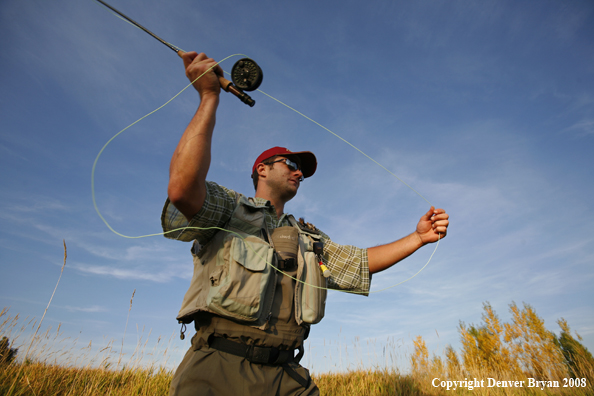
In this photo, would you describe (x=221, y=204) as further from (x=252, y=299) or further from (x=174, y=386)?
(x=174, y=386)

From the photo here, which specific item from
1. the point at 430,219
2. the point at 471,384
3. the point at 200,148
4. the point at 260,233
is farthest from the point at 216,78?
the point at 471,384

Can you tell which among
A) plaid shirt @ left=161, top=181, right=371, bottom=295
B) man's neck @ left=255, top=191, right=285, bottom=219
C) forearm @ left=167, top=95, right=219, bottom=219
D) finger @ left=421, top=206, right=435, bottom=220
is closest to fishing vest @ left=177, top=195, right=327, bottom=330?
plaid shirt @ left=161, top=181, right=371, bottom=295

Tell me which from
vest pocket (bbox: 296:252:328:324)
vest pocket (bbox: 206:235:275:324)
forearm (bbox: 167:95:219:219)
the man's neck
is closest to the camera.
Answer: forearm (bbox: 167:95:219:219)

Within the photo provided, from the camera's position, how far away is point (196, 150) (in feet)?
6.39

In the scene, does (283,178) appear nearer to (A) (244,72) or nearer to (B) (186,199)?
(A) (244,72)

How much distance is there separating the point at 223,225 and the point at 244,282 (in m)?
0.49

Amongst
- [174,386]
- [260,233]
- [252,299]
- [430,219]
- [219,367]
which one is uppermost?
[430,219]

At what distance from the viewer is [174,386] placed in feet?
6.84

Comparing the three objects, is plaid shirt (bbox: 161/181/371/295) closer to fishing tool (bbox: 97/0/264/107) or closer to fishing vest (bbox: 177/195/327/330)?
fishing vest (bbox: 177/195/327/330)

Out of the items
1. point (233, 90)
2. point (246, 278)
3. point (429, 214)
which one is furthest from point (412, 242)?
point (233, 90)

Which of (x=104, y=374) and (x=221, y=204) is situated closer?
(x=221, y=204)

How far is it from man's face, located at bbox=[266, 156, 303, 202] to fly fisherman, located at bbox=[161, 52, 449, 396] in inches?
25.6

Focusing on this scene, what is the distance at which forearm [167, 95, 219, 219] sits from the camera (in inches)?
76.2

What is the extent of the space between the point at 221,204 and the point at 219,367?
1.08 metres
